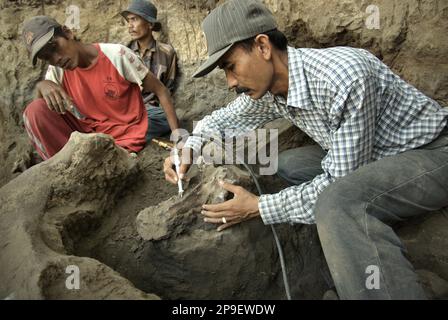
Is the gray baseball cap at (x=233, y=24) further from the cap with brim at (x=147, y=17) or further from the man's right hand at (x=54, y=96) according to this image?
the cap with brim at (x=147, y=17)

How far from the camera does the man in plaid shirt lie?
4.98 feet

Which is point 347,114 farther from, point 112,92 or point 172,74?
point 172,74

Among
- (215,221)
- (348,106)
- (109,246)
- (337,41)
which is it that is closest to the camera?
(348,106)

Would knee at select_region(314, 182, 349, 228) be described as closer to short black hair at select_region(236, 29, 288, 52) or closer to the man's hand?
the man's hand

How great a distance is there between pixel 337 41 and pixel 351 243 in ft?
5.67

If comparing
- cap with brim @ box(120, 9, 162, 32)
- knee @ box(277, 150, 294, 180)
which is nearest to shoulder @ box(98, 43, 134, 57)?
cap with brim @ box(120, 9, 162, 32)

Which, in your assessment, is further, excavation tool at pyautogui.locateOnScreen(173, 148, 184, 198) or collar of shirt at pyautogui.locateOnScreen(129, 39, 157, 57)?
collar of shirt at pyautogui.locateOnScreen(129, 39, 157, 57)

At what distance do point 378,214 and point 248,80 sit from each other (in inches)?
29.0

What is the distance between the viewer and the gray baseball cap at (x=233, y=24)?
1.65 meters

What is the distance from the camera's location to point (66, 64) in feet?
9.14

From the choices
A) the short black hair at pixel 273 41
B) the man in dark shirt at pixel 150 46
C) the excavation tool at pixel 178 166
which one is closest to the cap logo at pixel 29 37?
the man in dark shirt at pixel 150 46

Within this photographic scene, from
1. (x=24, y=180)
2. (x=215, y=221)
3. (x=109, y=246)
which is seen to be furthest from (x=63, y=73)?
(x=215, y=221)
